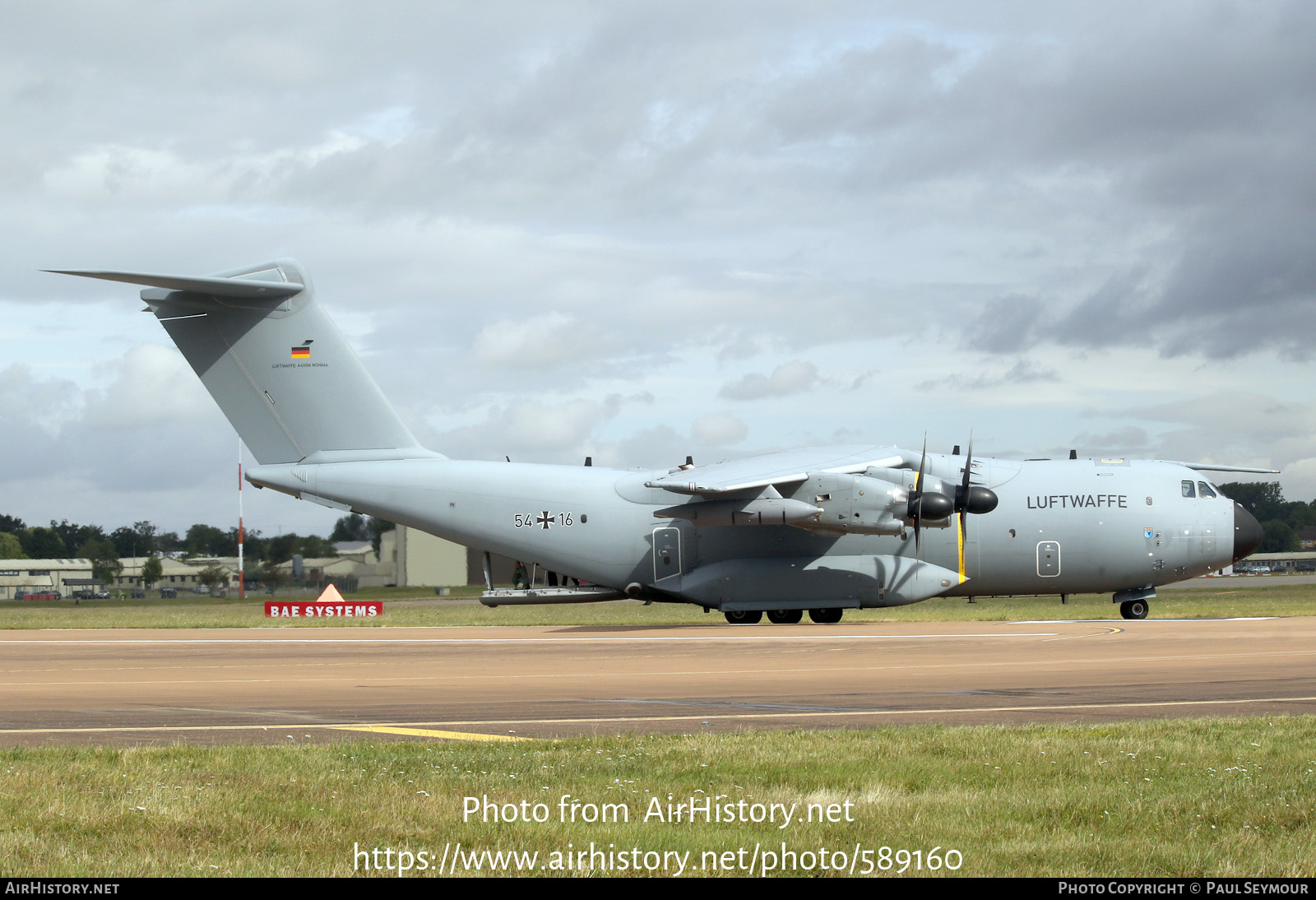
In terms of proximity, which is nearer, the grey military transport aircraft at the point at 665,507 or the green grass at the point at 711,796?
the green grass at the point at 711,796

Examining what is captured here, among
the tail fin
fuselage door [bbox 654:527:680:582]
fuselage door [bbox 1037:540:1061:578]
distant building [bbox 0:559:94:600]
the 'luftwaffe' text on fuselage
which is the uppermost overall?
the tail fin

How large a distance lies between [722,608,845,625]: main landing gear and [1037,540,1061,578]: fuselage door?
17.0 ft

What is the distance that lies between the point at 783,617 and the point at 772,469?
16.5ft

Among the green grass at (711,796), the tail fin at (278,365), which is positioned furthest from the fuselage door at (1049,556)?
the green grass at (711,796)

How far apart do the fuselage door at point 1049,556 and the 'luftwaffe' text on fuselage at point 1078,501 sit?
928mm

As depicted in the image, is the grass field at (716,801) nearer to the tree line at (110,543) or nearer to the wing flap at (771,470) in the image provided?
the wing flap at (771,470)

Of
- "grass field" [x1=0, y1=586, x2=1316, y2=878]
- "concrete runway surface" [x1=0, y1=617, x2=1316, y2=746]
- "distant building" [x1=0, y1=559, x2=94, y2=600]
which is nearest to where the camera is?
"grass field" [x1=0, y1=586, x2=1316, y2=878]

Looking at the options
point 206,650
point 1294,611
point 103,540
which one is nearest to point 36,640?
point 206,650

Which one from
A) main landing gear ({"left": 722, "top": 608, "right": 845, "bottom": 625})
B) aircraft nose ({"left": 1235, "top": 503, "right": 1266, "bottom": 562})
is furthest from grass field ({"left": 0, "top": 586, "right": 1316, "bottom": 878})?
aircraft nose ({"left": 1235, "top": 503, "right": 1266, "bottom": 562})

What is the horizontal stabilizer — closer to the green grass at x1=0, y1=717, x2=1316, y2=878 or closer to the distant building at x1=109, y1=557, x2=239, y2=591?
the green grass at x1=0, y1=717, x2=1316, y2=878

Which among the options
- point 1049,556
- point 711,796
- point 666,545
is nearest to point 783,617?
point 666,545

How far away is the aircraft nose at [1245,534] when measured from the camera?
29.7 m

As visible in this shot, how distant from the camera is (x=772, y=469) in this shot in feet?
89.4

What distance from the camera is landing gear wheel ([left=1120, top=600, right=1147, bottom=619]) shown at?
98.2ft
